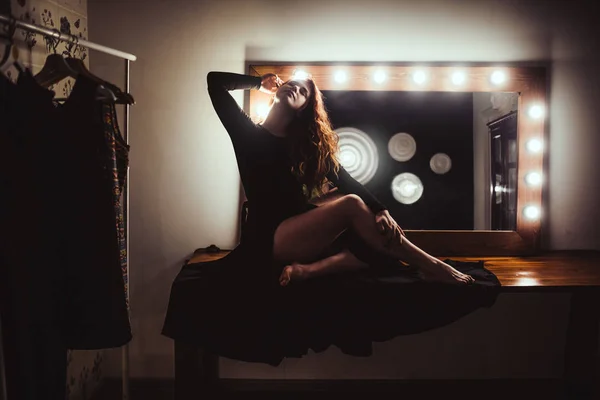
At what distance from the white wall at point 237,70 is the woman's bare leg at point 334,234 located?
1.88 ft

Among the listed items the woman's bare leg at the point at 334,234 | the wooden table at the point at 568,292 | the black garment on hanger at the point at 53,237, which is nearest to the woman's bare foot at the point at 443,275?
the woman's bare leg at the point at 334,234

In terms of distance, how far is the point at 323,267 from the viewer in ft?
5.72

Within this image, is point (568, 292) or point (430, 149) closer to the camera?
point (568, 292)

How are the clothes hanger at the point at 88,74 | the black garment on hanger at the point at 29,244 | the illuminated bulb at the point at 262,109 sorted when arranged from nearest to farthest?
the black garment on hanger at the point at 29,244 < the clothes hanger at the point at 88,74 < the illuminated bulb at the point at 262,109

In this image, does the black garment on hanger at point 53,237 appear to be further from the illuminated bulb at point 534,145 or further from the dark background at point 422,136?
the illuminated bulb at point 534,145

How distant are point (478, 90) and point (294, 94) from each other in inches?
34.9

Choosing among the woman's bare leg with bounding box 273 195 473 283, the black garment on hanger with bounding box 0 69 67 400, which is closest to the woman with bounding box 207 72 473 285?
the woman's bare leg with bounding box 273 195 473 283

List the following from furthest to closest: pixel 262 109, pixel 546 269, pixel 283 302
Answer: pixel 262 109 < pixel 546 269 < pixel 283 302

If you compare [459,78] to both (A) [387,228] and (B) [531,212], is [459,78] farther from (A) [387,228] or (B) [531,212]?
(A) [387,228]

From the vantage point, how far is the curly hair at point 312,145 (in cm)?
192

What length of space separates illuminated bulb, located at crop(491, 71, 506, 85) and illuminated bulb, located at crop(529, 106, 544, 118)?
19cm

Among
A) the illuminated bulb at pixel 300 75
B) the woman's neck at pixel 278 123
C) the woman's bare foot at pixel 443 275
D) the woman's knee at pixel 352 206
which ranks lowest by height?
the woman's bare foot at pixel 443 275

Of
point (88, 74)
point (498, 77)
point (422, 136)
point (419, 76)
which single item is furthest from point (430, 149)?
point (88, 74)

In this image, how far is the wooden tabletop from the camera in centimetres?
175
